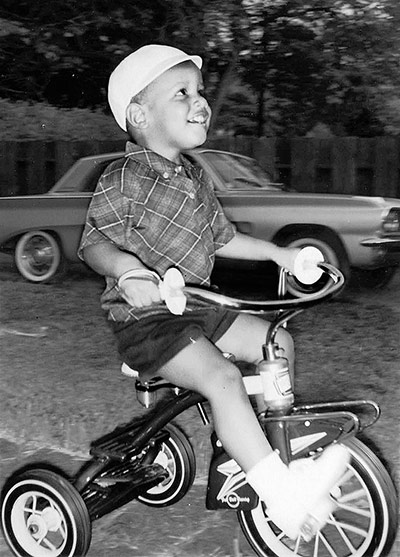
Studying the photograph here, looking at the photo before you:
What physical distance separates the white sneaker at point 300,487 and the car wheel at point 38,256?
1.29m

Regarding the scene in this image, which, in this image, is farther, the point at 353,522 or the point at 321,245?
the point at 321,245

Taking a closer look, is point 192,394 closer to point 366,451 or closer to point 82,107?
point 366,451

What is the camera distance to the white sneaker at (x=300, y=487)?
1.84m

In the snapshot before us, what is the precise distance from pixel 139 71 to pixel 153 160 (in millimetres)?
223

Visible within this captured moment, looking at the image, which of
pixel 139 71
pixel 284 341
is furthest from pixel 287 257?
pixel 139 71

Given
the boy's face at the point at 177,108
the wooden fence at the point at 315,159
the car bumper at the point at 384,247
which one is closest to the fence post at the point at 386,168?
the wooden fence at the point at 315,159

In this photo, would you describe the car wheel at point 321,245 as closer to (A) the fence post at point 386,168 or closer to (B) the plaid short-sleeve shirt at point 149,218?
(A) the fence post at point 386,168

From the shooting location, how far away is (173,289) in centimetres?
167

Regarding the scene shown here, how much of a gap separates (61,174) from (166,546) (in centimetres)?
126

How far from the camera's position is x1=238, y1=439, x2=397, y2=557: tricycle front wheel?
190 cm

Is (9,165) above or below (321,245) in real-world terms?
above

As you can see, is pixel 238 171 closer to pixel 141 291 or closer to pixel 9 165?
pixel 9 165

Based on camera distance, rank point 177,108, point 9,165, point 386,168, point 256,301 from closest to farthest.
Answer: point 256,301
point 177,108
point 386,168
point 9,165

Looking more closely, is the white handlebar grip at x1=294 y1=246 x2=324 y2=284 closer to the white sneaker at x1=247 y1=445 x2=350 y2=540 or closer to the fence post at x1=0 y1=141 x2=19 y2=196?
the white sneaker at x1=247 y1=445 x2=350 y2=540
